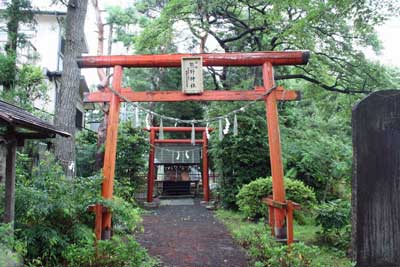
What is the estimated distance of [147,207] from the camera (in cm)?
1468

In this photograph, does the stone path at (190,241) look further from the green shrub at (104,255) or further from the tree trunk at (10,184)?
the tree trunk at (10,184)

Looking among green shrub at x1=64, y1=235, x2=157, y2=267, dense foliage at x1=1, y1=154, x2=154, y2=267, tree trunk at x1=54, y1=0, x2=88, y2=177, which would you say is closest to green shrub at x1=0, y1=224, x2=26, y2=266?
dense foliage at x1=1, y1=154, x2=154, y2=267

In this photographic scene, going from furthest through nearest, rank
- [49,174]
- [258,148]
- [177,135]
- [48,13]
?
[177,135], [48,13], [258,148], [49,174]

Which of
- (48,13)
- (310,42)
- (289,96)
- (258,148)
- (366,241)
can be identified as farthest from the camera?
(48,13)

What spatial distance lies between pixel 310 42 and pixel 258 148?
3.97 meters

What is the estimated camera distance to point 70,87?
770 cm

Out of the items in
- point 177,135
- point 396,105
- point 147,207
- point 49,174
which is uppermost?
point 177,135

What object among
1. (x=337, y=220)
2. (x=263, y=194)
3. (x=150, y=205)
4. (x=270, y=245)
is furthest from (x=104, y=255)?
(x=150, y=205)

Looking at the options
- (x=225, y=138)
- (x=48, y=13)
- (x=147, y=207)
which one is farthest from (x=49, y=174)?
(x=48, y=13)

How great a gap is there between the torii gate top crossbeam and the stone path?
3.78m

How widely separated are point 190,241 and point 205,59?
4.16 metres

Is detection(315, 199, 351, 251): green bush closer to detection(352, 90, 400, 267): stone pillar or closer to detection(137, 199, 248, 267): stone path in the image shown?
detection(137, 199, 248, 267): stone path

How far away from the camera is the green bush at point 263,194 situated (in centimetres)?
911

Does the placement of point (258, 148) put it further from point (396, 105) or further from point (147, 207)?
point (396, 105)
